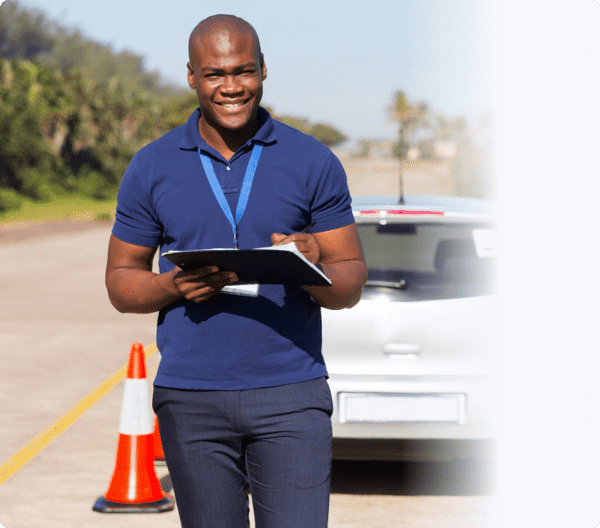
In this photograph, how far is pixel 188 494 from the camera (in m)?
2.53

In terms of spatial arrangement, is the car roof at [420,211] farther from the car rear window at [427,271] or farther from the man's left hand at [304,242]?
the man's left hand at [304,242]

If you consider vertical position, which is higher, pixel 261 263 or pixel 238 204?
pixel 238 204

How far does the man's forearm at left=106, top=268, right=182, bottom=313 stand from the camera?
2.41 meters

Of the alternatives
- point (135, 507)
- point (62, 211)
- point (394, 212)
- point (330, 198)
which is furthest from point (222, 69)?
point (62, 211)

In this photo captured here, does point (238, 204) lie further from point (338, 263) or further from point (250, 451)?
point (250, 451)

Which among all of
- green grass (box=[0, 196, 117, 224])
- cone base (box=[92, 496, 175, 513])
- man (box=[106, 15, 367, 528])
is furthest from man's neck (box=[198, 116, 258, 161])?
green grass (box=[0, 196, 117, 224])

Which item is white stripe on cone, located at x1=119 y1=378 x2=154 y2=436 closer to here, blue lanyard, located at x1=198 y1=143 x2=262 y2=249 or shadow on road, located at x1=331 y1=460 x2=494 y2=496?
shadow on road, located at x1=331 y1=460 x2=494 y2=496

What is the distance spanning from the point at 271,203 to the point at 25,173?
138 ft

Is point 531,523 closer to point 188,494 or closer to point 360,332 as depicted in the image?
point 360,332

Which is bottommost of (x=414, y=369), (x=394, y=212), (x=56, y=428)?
(x=56, y=428)

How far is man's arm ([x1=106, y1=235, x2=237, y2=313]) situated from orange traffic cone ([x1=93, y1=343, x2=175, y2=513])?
2.58 m

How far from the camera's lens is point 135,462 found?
504 centimetres

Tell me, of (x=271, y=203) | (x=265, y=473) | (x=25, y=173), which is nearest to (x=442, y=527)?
(x=265, y=473)

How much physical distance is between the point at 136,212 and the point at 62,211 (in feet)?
131
